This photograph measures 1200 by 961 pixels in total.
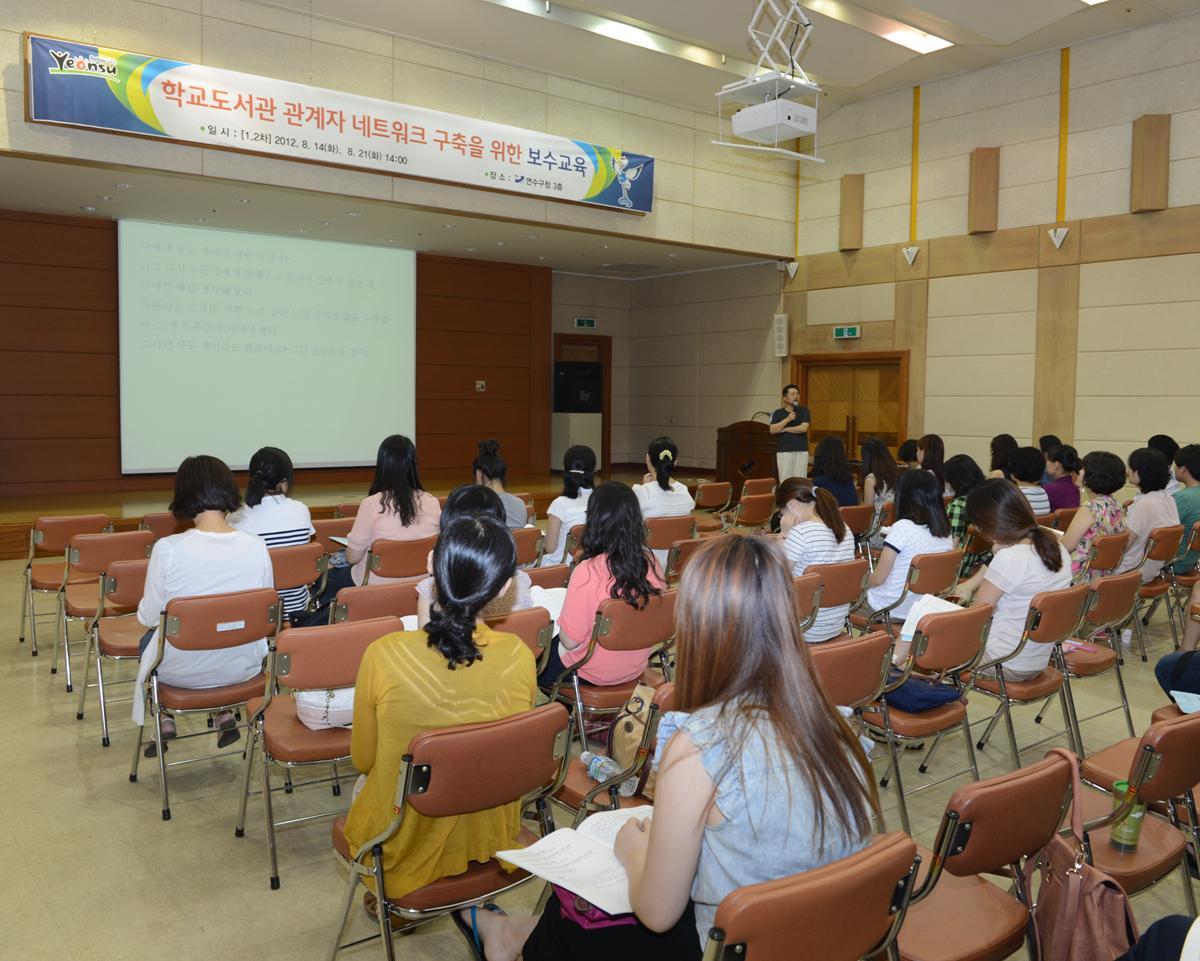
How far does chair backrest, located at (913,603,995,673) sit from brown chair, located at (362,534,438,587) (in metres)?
2.32

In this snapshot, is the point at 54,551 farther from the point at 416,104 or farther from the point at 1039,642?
the point at 416,104

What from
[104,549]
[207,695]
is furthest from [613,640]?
[104,549]

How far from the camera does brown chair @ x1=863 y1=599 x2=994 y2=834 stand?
120 inches

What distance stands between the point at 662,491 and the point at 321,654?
11.1 ft

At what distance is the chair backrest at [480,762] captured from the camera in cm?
180

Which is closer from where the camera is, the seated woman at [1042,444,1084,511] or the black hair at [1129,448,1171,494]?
the black hair at [1129,448,1171,494]

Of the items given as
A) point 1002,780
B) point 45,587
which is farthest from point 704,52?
point 1002,780

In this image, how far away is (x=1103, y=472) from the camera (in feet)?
16.7

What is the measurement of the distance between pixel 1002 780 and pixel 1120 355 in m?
9.66

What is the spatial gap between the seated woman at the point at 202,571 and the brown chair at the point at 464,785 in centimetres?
139

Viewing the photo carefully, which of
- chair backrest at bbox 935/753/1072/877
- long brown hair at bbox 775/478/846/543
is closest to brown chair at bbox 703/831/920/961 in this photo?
chair backrest at bbox 935/753/1072/877

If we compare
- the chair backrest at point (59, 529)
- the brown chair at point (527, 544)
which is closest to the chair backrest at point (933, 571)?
the brown chair at point (527, 544)

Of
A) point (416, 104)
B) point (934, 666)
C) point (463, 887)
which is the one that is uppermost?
point (416, 104)

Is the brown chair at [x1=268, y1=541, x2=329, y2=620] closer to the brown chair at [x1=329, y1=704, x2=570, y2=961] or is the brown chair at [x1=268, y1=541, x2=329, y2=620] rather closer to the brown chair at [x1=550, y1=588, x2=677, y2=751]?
the brown chair at [x1=550, y1=588, x2=677, y2=751]
